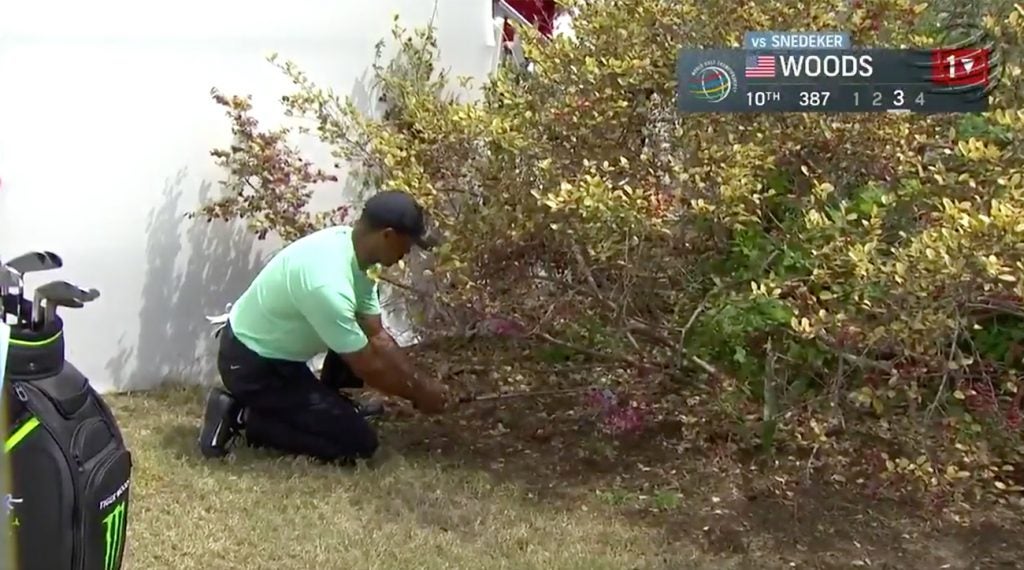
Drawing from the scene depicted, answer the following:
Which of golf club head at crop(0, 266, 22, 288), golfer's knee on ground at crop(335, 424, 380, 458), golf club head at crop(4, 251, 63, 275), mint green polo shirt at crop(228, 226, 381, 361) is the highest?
golf club head at crop(4, 251, 63, 275)

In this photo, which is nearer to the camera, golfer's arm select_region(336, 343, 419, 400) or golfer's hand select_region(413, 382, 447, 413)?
golfer's arm select_region(336, 343, 419, 400)

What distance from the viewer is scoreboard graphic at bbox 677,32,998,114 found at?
12.2 feet

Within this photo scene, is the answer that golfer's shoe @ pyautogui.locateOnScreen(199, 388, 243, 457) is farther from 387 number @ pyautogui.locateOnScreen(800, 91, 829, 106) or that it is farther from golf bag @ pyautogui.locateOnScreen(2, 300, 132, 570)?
387 number @ pyautogui.locateOnScreen(800, 91, 829, 106)

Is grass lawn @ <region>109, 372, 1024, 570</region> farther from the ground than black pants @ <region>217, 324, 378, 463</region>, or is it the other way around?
black pants @ <region>217, 324, 378, 463</region>

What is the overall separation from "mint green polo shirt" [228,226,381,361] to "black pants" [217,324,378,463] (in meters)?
0.06

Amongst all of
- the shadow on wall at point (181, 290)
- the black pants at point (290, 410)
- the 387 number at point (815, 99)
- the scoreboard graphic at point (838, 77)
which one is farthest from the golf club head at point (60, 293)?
the shadow on wall at point (181, 290)

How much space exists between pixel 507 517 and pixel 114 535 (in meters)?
1.43

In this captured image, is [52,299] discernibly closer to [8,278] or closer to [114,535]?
[8,278]

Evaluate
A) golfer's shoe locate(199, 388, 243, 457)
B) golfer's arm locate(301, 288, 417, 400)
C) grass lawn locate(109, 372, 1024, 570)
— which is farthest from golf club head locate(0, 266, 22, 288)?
golfer's shoe locate(199, 388, 243, 457)

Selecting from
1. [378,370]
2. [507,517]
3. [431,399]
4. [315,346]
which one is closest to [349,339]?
[378,370]

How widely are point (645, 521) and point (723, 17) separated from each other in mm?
1679

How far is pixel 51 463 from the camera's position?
251 cm

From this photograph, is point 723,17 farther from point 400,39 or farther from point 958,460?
point 400,39

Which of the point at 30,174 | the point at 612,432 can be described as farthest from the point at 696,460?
the point at 30,174
